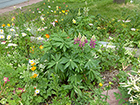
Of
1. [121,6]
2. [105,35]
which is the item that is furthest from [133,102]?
[121,6]

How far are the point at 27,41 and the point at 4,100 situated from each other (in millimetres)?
1802

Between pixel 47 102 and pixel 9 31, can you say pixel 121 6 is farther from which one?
pixel 47 102

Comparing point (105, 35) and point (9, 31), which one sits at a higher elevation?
point (9, 31)

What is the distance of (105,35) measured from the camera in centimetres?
409

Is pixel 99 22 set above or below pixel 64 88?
above

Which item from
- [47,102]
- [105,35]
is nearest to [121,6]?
[105,35]

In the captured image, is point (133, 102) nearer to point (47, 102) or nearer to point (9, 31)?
point (47, 102)

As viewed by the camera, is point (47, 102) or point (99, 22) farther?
point (99, 22)

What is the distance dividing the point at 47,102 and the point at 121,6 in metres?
5.74

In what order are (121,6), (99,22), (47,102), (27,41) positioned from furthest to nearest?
(121,6), (99,22), (27,41), (47,102)

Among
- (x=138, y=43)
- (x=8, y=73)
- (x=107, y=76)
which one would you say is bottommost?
(x=107, y=76)

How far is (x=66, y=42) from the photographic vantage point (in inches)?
85.1

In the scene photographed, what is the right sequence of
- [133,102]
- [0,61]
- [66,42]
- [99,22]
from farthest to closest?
[99,22] → [0,61] → [66,42] → [133,102]

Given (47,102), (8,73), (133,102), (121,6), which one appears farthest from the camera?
(121,6)
